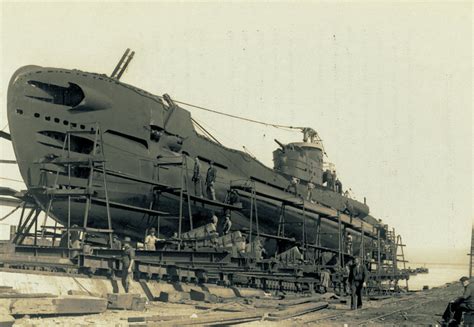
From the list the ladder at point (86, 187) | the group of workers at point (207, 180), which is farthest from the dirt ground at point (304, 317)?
the group of workers at point (207, 180)

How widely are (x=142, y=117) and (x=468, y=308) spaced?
44.0 ft

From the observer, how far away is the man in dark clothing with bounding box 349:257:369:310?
14.2 m

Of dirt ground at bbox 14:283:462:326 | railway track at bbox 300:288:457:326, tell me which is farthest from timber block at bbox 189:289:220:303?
railway track at bbox 300:288:457:326

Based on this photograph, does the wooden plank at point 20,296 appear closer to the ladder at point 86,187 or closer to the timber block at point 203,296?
the ladder at point 86,187

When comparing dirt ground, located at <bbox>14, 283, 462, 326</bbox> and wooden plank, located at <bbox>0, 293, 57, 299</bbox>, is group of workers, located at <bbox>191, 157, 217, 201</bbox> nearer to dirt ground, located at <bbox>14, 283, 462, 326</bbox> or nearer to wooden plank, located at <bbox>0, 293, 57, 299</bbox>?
dirt ground, located at <bbox>14, 283, 462, 326</bbox>

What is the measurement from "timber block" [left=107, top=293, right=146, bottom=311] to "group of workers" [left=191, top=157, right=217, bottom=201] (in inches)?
359

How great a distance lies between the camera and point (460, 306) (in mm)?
8625

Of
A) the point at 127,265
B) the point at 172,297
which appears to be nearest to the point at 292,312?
the point at 172,297

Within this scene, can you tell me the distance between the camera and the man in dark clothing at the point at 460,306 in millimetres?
8531

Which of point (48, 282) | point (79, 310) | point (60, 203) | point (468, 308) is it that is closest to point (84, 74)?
point (60, 203)

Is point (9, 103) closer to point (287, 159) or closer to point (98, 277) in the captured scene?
point (98, 277)

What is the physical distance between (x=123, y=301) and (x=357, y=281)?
6.94 meters

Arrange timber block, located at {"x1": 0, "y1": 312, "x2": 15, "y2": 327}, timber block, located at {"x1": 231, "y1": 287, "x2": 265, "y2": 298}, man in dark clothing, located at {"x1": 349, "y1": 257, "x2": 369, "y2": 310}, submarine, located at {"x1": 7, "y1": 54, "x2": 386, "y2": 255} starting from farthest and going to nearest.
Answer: submarine, located at {"x1": 7, "y1": 54, "x2": 386, "y2": 255} < timber block, located at {"x1": 231, "y1": 287, "x2": 265, "y2": 298} < man in dark clothing, located at {"x1": 349, "y1": 257, "x2": 369, "y2": 310} < timber block, located at {"x1": 0, "y1": 312, "x2": 15, "y2": 327}

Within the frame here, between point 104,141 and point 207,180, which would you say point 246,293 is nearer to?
point 207,180
